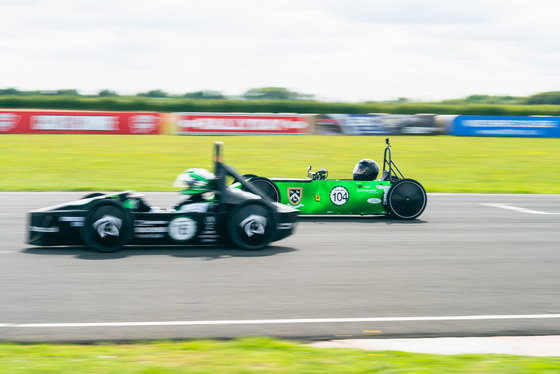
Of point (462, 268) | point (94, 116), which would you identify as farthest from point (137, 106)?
point (462, 268)

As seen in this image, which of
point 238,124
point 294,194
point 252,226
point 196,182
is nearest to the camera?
point 252,226

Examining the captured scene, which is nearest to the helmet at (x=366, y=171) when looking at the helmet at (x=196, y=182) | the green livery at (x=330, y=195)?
the green livery at (x=330, y=195)

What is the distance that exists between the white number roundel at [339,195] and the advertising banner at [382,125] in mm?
25275

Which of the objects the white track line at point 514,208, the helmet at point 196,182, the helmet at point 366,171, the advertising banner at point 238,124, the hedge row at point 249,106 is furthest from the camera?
the hedge row at point 249,106

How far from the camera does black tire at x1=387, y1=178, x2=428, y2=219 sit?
1268 centimetres

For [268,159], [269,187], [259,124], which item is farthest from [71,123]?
[269,187]

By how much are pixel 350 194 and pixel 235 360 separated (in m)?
8.05

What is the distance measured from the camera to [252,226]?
29.7 ft

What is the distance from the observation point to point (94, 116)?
34.9m

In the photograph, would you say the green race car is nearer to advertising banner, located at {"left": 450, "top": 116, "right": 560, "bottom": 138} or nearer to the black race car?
the black race car

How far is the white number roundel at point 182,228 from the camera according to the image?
8.85 meters

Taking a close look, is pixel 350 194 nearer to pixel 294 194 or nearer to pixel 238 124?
pixel 294 194

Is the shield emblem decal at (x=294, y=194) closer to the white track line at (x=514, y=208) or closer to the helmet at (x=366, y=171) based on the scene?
the helmet at (x=366, y=171)

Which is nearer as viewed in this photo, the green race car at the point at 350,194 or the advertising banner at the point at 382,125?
the green race car at the point at 350,194
